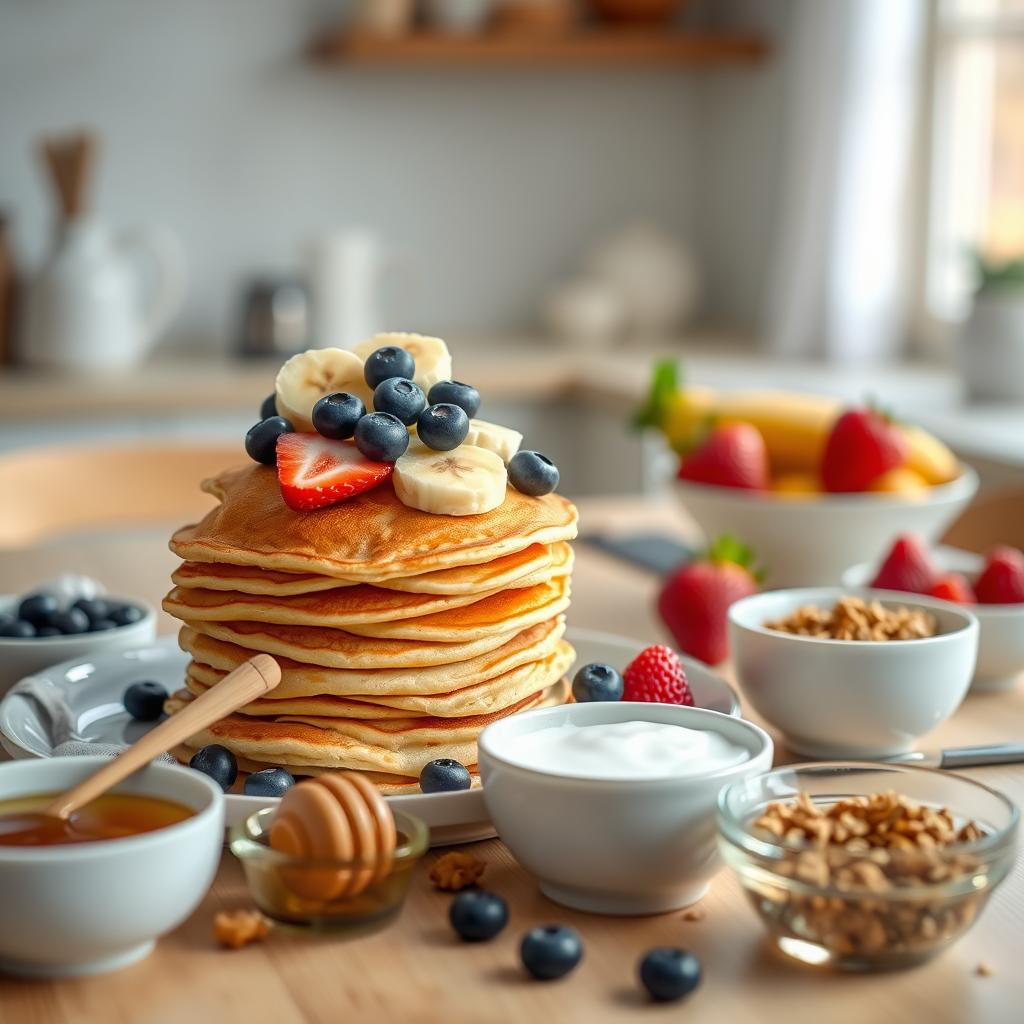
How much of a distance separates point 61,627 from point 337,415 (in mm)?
401

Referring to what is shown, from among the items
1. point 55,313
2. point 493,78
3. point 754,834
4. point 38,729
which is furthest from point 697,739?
point 493,78

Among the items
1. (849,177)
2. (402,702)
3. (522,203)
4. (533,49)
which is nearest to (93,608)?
(402,702)

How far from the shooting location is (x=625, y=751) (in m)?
0.86

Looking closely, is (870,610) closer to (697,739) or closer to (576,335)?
(697,739)

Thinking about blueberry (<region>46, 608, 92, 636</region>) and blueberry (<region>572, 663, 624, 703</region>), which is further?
blueberry (<region>46, 608, 92, 636</region>)

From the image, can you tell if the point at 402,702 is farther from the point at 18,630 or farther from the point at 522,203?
the point at 522,203

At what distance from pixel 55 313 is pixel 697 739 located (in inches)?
110

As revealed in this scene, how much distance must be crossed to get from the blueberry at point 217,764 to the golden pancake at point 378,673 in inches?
2.0

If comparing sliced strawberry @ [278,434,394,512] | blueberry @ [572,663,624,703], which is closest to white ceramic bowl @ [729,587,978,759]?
blueberry @ [572,663,624,703]

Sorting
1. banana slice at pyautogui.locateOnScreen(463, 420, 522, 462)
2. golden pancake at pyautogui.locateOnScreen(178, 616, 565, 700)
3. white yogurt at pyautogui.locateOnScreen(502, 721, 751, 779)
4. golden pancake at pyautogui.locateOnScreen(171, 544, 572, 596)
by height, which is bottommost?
white yogurt at pyautogui.locateOnScreen(502, 721, 751, 779)

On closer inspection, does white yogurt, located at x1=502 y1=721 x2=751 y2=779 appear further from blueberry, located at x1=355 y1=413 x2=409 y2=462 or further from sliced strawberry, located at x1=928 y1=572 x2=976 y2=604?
sliced strawberry, located at x1=928 y1=572 x2=976 y2=604

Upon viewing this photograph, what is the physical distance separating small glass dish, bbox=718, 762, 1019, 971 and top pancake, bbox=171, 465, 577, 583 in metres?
0.26

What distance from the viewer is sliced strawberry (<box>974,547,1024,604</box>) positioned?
134 centimetres

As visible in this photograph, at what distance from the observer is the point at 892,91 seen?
344cm
